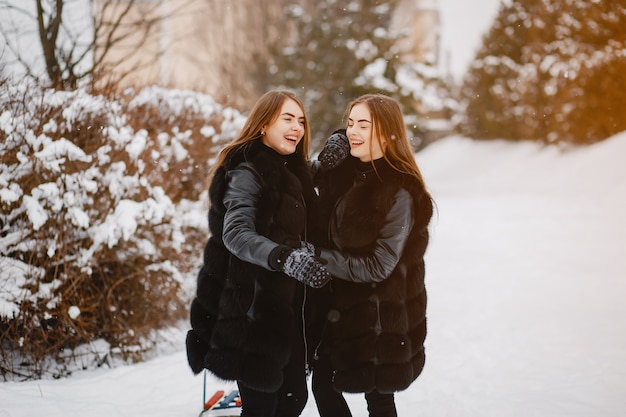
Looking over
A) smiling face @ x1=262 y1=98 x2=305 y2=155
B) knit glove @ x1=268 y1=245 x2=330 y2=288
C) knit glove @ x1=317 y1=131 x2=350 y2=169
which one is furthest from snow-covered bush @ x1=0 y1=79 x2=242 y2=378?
knit glove @ x1=268 y1=245 x2=330 y2=288

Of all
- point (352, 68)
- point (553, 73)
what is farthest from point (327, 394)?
point (553, 73)

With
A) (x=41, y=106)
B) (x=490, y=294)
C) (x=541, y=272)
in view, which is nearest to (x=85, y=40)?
(x=41, y=106)

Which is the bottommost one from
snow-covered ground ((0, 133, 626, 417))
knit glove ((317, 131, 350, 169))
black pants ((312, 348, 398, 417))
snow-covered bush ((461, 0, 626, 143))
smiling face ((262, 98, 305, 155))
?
snow-covered ground ((0, 133, 626, 417))

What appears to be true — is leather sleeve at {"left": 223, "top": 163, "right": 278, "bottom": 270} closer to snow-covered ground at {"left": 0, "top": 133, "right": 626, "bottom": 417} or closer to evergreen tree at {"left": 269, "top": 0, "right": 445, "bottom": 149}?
snow-covered ground at {"left": 0, "top": 133, "right": 626, "bottom": 417}

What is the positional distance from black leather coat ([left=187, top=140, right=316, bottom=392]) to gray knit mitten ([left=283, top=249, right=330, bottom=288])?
157mm

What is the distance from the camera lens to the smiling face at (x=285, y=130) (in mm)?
2861

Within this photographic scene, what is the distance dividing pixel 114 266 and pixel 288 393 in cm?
321

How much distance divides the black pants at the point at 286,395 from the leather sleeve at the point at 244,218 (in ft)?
1.70

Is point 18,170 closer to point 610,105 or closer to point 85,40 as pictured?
point 85,40

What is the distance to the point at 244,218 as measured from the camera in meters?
2.55

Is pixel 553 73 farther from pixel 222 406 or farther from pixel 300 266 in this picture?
pixel 300 266

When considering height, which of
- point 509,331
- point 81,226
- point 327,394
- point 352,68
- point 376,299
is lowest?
point 509,331

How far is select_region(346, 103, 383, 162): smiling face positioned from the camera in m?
2.86

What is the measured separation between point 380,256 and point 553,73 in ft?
51.0
